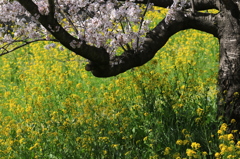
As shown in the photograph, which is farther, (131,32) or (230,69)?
(230,69)

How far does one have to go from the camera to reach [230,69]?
5.56 meters

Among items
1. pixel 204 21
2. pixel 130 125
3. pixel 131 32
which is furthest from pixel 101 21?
pixel 130 125

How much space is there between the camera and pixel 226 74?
5602 mm

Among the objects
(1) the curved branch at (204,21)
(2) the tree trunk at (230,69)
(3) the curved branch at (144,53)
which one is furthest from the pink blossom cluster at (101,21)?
(2) the tree trunk at (230,69)

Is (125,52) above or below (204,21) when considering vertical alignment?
below

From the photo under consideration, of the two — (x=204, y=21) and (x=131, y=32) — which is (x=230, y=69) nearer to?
(x=204, y=21)

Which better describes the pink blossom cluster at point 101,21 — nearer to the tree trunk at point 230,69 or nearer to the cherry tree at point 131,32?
the cherry tree at point 131,32

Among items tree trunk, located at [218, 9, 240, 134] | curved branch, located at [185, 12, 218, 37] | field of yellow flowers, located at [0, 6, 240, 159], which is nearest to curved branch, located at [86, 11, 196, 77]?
curved branch, located at [185, 12, 218, 37]

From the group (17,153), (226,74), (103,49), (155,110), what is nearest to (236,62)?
(226,74)

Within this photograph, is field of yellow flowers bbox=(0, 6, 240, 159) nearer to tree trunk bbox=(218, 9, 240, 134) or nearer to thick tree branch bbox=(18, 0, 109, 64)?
tree trunk bbox=(218, 9, 240, 134)

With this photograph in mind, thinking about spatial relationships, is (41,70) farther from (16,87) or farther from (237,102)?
(237,102)

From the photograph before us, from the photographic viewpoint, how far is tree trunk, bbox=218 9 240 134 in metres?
5.50

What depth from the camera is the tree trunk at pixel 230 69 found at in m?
5.50

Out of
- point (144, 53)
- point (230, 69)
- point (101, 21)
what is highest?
point (101, 21)
